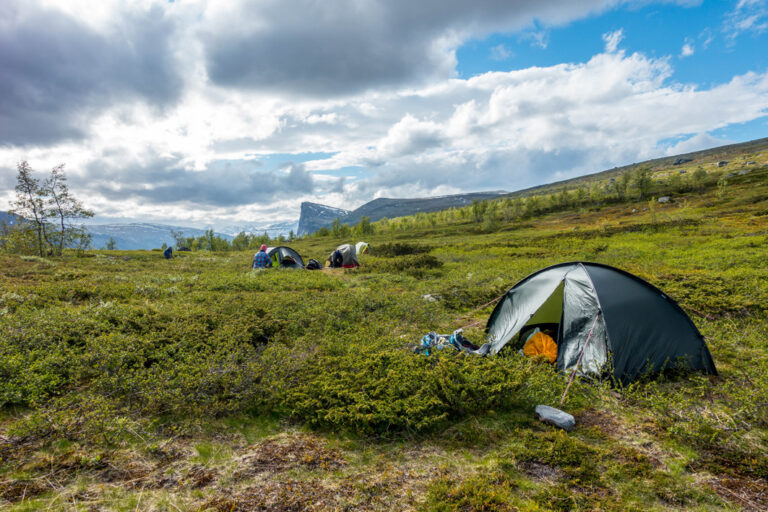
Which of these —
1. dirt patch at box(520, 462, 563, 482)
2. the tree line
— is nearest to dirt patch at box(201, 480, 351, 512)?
dirt patch at box(520, 462, 563, 482)

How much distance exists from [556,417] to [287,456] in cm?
489

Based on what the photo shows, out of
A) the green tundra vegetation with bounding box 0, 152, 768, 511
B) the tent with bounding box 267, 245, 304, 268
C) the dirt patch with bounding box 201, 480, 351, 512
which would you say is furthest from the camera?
the tent with bounding box 267, 245, 304, 268

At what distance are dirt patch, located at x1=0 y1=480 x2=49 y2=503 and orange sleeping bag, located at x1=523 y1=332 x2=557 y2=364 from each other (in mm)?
9628

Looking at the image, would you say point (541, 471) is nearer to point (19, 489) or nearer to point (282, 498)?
point (282, 498)

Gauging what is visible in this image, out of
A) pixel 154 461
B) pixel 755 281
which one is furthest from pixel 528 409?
pixel 755 281

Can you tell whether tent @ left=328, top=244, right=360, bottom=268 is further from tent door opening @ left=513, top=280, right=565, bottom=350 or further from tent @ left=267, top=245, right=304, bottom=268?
tent door opening @ left=513, top=280, right=565, bottom=350

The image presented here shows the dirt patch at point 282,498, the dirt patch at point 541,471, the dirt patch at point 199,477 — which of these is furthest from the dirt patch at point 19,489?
the dirt patch at point 541,471

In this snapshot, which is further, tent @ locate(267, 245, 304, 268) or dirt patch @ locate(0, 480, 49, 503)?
tent @ locate(267, 245, 304, 268)

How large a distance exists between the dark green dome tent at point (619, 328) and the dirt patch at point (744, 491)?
2.39 meters

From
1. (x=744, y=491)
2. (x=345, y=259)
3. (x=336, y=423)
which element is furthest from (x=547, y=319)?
(x=345, y=259)

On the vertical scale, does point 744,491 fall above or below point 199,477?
below

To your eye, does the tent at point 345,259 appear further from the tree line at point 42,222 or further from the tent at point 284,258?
the tree line at point 42,222

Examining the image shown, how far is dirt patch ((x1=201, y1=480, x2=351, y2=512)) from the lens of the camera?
165 inches

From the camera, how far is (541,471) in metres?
5.00
